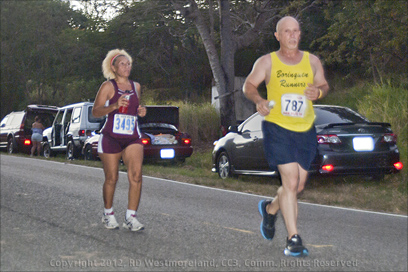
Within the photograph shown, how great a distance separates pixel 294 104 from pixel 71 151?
53.2ft

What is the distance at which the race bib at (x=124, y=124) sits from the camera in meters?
5.43

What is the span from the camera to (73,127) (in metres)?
19.9

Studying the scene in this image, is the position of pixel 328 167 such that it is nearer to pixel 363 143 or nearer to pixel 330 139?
pixel 330 139

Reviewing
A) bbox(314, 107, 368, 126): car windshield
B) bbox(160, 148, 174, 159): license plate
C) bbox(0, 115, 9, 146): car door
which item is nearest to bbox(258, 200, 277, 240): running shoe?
bbox(314, 107, 368, 126): car windshield

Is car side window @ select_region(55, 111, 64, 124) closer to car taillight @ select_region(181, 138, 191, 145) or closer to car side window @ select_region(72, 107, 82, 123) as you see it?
car side window @ select_region(72, 107, 82, 123)

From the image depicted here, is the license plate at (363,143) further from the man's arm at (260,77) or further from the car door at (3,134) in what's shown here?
the car door at (3,134)

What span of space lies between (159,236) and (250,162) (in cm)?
525

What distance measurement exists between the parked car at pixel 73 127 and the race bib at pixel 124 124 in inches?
479

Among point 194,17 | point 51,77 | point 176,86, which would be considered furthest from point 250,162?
point 51,77

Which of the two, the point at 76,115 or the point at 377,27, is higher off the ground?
the point at 377,27

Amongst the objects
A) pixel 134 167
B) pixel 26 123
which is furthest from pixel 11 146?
pixel 134 167

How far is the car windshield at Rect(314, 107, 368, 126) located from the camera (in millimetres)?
11164

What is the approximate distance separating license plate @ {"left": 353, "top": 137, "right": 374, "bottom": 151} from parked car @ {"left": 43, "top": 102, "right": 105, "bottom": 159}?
867 cm

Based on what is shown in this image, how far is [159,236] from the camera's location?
7.04 m
